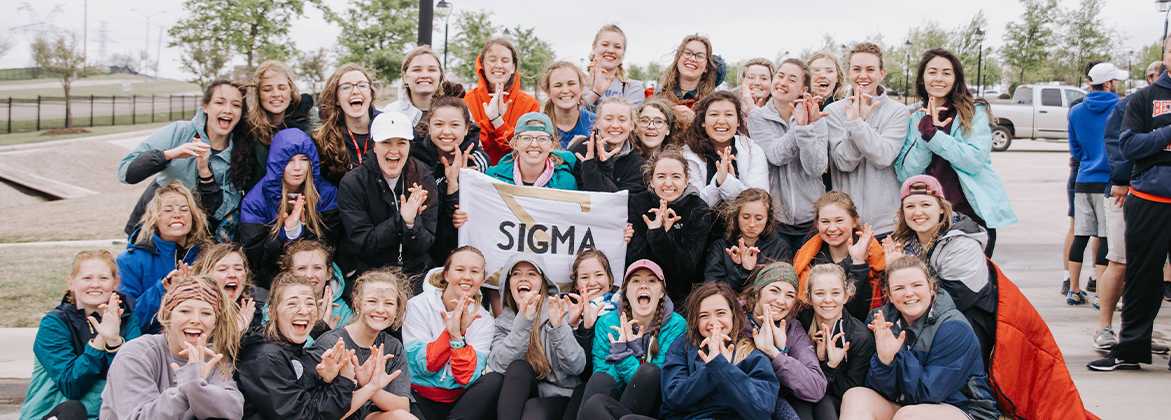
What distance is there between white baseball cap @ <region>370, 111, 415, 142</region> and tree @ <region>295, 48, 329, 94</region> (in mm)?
20668

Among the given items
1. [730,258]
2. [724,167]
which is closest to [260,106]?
[724,167]

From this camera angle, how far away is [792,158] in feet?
16.4

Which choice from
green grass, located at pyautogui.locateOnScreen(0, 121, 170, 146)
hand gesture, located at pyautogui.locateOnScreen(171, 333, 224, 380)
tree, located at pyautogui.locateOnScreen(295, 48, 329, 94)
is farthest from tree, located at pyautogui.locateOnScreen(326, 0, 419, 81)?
hand gesture, located at pyautogui.locateOnScreen(171, 333, 224, 380)

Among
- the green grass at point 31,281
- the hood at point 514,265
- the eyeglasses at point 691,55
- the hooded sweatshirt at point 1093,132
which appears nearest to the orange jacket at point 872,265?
the hood at point 514,265

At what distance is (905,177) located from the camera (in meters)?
4.86

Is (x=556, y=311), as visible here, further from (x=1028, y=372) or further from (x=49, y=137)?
(x=49, y=137)

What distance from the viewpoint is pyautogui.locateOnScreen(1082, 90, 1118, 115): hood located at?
6555 millimetres

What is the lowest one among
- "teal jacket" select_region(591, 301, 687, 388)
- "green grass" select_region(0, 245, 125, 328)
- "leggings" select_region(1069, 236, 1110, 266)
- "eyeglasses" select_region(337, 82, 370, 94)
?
"green grass" select_region(0, 245, 125, 328)

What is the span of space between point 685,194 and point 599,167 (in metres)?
0.64

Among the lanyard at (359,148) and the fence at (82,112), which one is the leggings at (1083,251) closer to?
the lanyard at (359,148)

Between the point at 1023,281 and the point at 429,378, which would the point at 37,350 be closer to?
the point at 429,378

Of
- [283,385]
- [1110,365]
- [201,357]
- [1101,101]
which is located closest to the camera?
[201,357]

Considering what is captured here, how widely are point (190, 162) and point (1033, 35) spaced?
126 ft

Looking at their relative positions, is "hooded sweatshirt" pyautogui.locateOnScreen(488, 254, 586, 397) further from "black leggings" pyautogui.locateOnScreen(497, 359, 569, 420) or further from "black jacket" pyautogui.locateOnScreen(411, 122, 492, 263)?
"black jacket" pyautogui.locateOnScreen(411, 122, 492, 263)
